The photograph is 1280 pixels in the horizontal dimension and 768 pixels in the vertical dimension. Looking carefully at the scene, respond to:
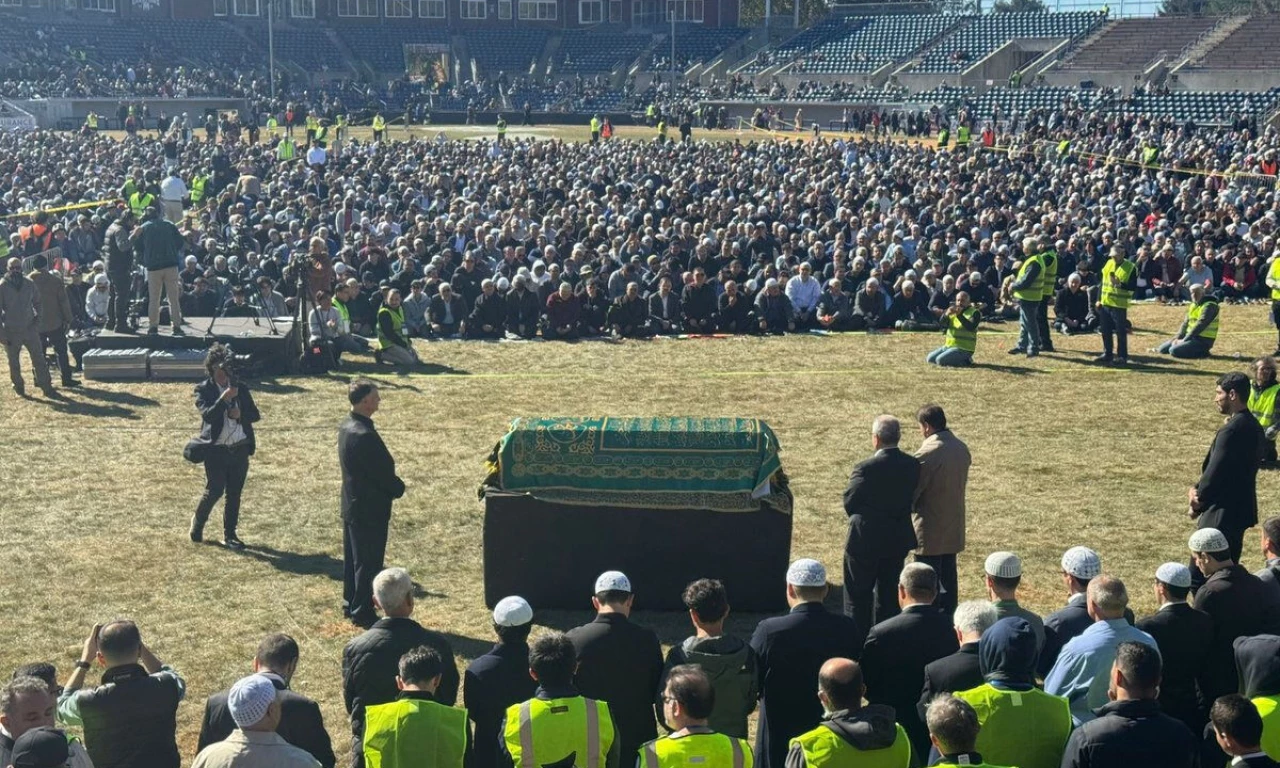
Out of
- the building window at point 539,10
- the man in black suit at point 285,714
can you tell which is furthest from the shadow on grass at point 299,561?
the building window at point 539,10

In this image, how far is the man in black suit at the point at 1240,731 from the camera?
18.9ft

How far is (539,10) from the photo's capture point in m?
88.1

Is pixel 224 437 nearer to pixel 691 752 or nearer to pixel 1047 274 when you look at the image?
pixel 691 752

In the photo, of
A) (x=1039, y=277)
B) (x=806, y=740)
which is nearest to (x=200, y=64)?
(x=1039, y=277)

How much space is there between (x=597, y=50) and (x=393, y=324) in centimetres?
6660

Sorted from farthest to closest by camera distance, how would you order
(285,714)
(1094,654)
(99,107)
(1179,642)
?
(99,107) → (1179,642) → (1094,654) → (285,714)

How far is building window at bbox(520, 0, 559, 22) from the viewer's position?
87562 millimetres

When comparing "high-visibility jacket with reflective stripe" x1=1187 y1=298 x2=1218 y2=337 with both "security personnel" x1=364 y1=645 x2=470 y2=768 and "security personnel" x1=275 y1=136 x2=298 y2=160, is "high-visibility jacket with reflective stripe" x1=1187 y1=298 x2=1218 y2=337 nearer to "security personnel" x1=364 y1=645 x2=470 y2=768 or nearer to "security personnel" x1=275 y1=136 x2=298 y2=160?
"security personnel" x1=364 y1=645 x2=470 y2=768

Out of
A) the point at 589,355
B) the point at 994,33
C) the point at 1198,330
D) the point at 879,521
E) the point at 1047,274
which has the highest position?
the point at 994,33

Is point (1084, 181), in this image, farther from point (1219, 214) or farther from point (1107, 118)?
point (1107, 118)

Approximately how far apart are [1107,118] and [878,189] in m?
22.4

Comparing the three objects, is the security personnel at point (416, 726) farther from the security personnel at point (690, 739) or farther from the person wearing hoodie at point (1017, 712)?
the person wearing hoodie at point (1017, 712)

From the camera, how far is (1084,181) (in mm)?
36375

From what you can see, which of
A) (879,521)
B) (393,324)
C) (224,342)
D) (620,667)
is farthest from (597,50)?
(620,667)
